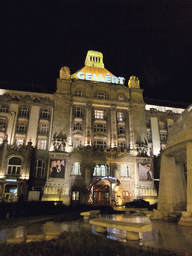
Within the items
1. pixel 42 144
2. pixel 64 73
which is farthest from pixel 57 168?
pixel 64 73

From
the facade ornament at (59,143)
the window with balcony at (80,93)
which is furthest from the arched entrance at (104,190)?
the window with balcony at (80,93)

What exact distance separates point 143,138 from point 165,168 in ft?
104

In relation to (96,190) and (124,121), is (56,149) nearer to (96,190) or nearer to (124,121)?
(96,190)

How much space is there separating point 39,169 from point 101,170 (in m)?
13.0

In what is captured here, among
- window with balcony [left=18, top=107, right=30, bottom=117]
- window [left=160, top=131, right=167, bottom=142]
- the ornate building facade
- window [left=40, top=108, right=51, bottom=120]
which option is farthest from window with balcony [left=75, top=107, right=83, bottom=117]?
window [left=160, top=131, right=167, bottom=142]

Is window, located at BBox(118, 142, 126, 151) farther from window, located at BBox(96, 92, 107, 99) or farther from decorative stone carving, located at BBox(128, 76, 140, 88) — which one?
decorative stone carving, located at BBox(128, 76, 140, 88)

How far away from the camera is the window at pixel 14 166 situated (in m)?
38.2

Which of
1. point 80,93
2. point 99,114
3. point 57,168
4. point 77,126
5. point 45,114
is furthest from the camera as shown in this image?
point 80,93

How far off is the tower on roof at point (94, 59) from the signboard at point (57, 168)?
31.8 meters

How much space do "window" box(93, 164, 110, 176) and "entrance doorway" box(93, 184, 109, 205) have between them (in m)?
2.61

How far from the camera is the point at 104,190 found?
4062 centimetres

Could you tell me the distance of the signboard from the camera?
3772cm

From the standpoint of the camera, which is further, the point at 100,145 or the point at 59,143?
the point at 100,145

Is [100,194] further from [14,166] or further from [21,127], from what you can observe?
[21,127]
